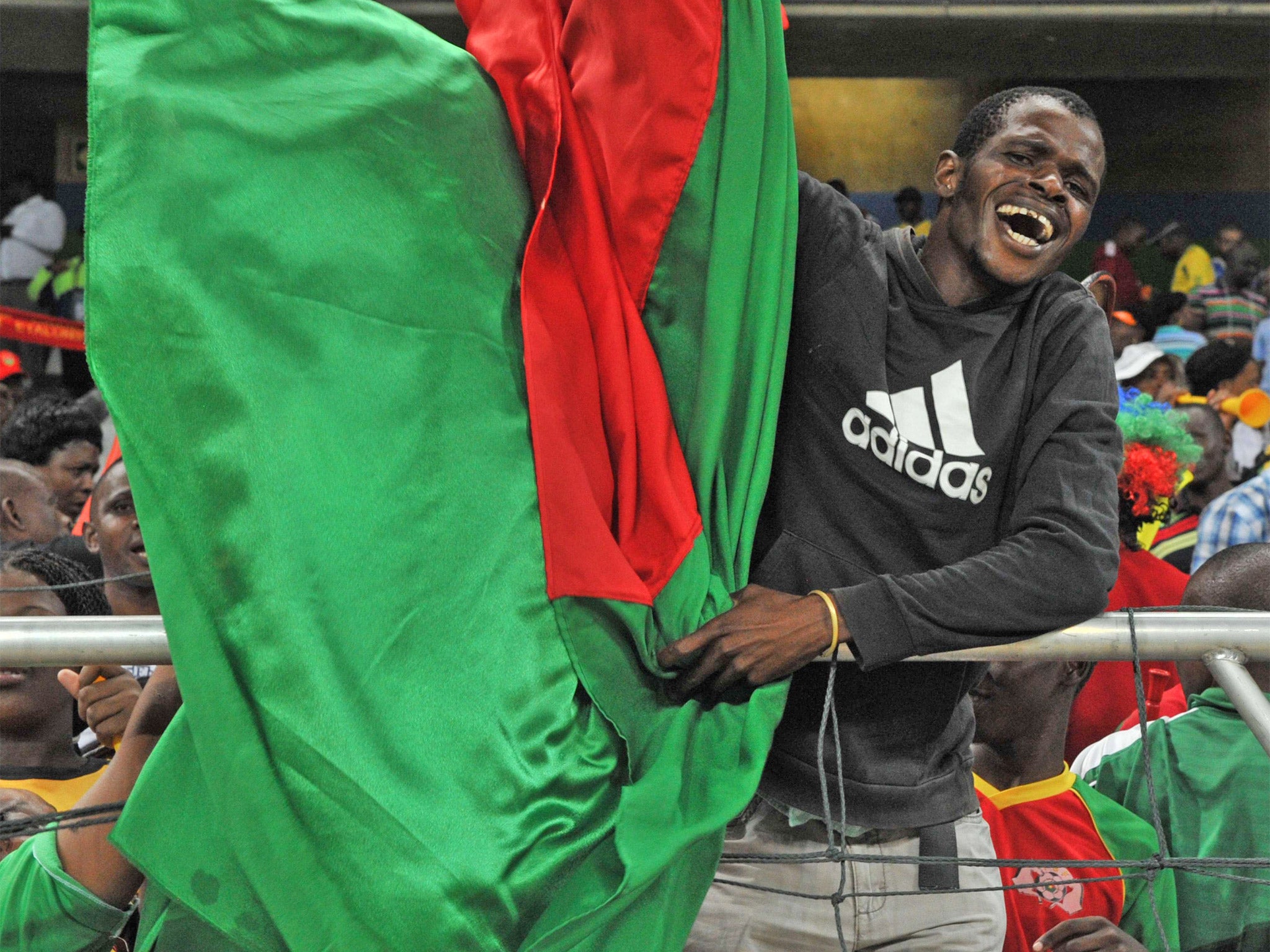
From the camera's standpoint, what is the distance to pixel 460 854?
1436 millimetres

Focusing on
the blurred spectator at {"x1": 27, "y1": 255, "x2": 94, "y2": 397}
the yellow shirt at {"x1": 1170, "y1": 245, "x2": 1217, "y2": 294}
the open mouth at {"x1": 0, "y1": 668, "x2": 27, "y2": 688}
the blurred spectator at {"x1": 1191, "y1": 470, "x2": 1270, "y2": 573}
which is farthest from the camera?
the yellow shirt at {"x1": 1170, "y1": 245, "x2": 1217, "y2": 294}

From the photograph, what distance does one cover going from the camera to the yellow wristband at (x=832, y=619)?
1591 millimetres

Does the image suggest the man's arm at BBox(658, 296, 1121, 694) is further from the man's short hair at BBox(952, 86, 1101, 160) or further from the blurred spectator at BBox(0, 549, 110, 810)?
the blurred spectator at BBox(0, 549, 110, 810)

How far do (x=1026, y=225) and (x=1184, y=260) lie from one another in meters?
9.29

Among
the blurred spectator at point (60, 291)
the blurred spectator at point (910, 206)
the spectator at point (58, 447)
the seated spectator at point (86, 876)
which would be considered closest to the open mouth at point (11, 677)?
the seated spectator at point (86, 876)

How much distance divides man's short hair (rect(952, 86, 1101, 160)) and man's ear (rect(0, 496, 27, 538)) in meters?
3.01

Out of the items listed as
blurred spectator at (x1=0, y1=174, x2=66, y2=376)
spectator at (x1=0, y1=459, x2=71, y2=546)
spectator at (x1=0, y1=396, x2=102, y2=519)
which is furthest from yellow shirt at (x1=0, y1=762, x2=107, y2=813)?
blurred spectator at (x1=0, y1=174, x2=66, y2=376)

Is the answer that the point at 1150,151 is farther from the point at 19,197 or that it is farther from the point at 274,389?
the point at 274,389

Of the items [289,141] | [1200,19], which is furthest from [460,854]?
[1200,19]

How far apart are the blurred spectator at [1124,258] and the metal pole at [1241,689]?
7882 mm

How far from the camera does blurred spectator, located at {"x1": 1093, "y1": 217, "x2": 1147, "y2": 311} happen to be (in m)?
9.73

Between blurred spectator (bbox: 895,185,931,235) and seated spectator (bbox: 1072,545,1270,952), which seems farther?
blurred spectator (bbox: 895,185,931,235)

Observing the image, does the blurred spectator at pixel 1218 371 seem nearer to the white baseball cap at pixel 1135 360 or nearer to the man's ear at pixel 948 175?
the white baseball cap at pixel 1135 360

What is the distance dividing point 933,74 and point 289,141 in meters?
10.2
